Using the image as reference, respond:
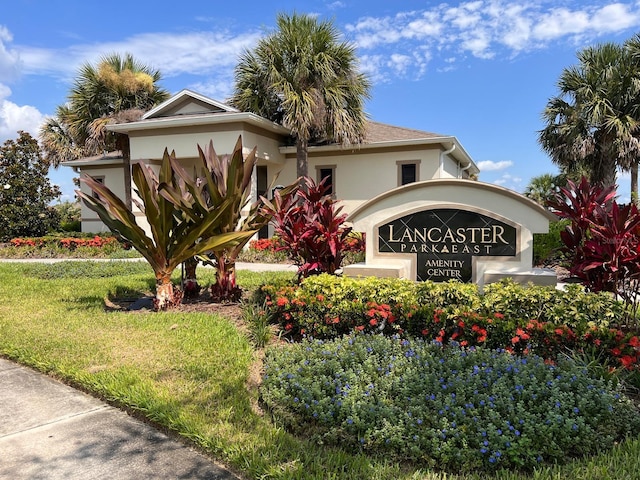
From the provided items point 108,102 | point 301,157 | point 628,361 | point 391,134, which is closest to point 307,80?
point 301,157

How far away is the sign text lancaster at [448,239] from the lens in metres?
6.64

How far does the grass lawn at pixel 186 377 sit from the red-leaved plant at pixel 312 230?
148 centimetres

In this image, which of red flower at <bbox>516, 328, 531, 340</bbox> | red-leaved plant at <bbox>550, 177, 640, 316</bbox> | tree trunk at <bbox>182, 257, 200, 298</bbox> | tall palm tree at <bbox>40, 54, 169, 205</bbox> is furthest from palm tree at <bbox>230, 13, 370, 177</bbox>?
red flower at <bbox>516, 328, 531, 340</bbox>

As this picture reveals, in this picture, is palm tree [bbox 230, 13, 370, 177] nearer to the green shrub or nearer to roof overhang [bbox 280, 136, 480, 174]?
roof overhang [bbox 280, 136, 480, 174]

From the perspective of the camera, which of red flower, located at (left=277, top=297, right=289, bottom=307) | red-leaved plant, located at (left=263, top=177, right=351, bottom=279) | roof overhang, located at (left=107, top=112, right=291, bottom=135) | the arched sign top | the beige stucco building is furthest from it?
the beige stucco building

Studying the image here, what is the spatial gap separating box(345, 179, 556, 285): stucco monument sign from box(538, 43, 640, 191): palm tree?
1469 centimetres

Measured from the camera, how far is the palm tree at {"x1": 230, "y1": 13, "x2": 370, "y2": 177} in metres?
17.1

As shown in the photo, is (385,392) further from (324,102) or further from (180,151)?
(180,151)

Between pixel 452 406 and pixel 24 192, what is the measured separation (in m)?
23.0

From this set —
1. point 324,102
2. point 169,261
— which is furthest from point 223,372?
point 324,102

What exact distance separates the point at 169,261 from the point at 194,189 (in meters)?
1.11

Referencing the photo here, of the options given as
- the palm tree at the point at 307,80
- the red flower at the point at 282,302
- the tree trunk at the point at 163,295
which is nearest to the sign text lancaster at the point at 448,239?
the red flower at the point at 282,302

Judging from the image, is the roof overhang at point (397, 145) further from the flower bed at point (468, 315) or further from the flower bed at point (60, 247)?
the flower bed at point (468, 315)

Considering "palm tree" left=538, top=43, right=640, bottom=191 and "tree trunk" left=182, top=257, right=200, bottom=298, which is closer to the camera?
"tree trunk" left=182, top=257, right=200, bottom=298
